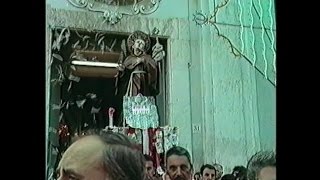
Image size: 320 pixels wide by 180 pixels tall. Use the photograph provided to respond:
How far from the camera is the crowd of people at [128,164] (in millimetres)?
1329

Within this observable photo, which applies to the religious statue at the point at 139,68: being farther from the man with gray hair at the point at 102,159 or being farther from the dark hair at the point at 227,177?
the dark hair at the point at 227,177

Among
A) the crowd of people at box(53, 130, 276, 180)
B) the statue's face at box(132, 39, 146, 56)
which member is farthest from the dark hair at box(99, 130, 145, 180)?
the statue's face at box(132, 39, 146, 56)

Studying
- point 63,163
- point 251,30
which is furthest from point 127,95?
point 251,30

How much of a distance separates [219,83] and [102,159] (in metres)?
0.27

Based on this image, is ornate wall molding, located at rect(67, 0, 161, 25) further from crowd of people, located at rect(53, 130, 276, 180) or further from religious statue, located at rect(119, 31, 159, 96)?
crowd of people, located at rect(53, 130, 276, 180)

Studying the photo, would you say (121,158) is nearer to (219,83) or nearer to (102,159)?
(102,159)

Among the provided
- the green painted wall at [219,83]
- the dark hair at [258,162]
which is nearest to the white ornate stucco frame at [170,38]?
the green painted wall at [219,83]

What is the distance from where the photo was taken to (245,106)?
4.68 ft

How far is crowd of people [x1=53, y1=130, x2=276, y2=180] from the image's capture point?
52.3 inches

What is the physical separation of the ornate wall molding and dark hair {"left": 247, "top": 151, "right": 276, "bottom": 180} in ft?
1.13

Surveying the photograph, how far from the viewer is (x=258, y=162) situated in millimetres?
1408

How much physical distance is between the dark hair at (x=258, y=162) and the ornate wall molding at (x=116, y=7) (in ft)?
1.13

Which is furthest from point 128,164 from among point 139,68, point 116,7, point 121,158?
point 116,7
